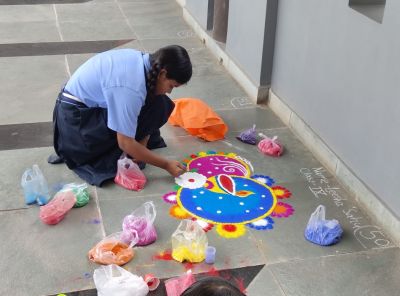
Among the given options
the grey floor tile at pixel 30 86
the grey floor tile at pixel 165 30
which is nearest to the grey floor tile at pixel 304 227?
the grey floor tile at pixel 30 86

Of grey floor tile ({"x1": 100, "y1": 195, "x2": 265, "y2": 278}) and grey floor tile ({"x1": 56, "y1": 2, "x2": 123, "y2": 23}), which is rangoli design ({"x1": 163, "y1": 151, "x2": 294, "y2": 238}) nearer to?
grey floor tile ({"x1": 100, "y1": 195, "x2": 265, "y2": 278})

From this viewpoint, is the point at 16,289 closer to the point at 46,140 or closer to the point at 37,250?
the point at 37,250

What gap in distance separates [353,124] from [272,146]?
0.82 meters

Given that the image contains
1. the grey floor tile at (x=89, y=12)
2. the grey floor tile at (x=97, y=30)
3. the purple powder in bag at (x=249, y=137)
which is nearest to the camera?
the purple powder in bag at (x=249, y=137)

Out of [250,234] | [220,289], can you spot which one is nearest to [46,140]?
[250,234]

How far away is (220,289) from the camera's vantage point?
1527mm

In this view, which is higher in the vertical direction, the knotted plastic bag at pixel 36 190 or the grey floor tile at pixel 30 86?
the knotted plastic bag at pixel 36 190

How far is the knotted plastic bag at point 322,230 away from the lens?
3.72 meters

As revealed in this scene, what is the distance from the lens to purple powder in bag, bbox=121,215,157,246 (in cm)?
364

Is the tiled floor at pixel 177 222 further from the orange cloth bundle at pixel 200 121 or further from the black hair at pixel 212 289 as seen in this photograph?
the black hair at pixel 212 289

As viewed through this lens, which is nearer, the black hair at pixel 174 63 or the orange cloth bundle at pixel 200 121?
the black hair at pixel 174 63

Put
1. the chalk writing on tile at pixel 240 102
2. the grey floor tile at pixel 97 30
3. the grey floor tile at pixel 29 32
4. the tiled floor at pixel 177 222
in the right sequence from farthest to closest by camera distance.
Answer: the grey floor tile at pixel 97 30 < the grey floor tile at pixel 29 32 < the chalk writing on tile at pixel 240 102 < the tiled floor at pixel 177 222

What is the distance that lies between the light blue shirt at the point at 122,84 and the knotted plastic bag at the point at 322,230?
1.34 metres

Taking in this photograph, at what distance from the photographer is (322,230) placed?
373 cm
